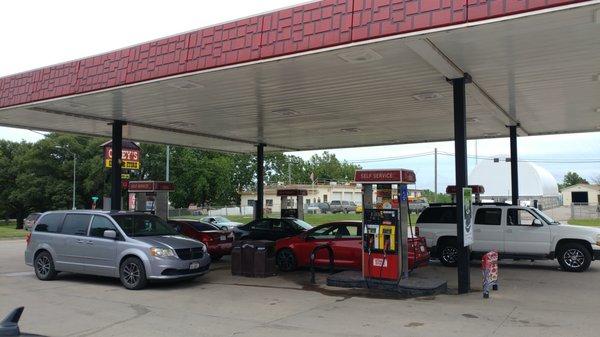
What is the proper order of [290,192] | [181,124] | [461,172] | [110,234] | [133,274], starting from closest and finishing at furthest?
[461,172], [133,274], [110,234], [181,124], [290,192]

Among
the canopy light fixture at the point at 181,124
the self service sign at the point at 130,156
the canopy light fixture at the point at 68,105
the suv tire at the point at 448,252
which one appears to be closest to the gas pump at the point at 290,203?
the canopy light fixture at the point at 181,124

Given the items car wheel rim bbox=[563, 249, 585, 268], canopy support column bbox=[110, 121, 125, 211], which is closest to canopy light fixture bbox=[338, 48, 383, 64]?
car wheel rim bbox=[563, 249, 585, 268]

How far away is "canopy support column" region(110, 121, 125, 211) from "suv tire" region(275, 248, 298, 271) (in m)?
5.98

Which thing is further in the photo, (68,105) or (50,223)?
(68,105)

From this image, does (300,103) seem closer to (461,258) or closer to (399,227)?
(399,227)

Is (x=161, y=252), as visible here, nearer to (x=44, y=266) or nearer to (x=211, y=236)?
(x=44, y=266)

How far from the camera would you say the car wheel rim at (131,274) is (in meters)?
11.7

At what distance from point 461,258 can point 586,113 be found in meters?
8.40

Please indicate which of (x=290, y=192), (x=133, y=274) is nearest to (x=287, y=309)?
(x=133, y=274)

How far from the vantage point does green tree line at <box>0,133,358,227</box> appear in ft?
203

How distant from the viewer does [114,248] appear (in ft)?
39.4

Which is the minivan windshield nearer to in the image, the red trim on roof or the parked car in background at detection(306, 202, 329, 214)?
the red trim on roof

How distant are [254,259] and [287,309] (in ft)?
14.3

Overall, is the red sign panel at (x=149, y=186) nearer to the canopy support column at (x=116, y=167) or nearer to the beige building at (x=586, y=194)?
the canopy support column at (x=116, y=167)
